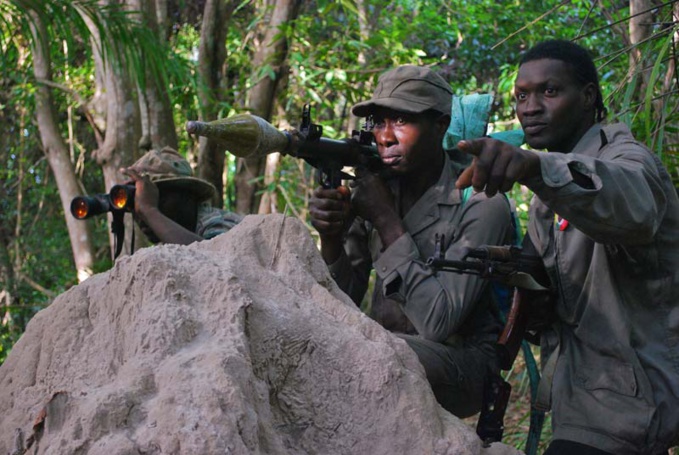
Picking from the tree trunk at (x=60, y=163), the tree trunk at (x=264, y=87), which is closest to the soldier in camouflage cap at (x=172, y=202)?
the tree trunk at (x=264, y=87)

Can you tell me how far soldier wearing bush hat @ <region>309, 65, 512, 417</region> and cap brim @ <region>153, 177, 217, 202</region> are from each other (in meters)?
1.39

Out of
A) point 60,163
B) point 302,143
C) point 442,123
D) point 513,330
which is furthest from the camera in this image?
point 60,163

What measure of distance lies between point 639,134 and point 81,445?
122 inches

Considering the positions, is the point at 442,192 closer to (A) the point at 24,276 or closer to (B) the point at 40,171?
(A) the point at 24,276

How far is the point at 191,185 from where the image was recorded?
448 cm

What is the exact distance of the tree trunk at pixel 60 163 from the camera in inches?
269

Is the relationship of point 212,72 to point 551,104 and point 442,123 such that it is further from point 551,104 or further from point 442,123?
point 551,104

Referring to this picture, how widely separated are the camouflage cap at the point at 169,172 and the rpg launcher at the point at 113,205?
173 millimetres

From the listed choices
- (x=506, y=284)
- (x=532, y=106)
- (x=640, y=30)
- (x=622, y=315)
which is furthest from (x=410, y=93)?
(x=640, y=30)

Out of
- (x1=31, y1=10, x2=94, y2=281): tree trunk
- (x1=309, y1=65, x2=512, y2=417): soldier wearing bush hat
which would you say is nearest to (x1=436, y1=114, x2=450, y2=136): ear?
(x1=309, y1=65, x2=512, y2=417): soldier wearing bush hat

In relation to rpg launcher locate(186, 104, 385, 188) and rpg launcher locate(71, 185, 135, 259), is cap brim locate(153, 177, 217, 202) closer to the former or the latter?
rpg launcher locate(71, 185, 135, 259)

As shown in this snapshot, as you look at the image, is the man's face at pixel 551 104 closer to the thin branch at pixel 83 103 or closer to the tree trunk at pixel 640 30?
the tree trunk at pixel 640 30

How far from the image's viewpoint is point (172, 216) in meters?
4.42

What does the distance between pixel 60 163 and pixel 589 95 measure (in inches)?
206
